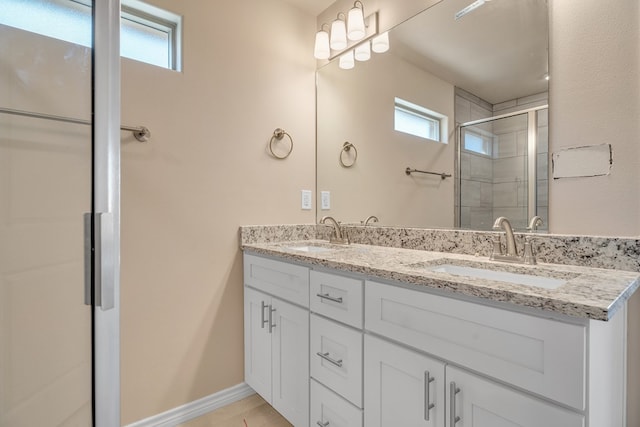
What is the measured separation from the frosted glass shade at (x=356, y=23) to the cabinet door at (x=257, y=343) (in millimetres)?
1522

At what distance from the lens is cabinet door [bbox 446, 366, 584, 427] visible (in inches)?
27.6

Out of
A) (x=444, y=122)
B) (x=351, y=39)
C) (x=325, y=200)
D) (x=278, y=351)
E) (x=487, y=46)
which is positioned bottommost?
(x=278, y=351)

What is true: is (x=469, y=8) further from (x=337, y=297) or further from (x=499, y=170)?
(x=337, y=297)

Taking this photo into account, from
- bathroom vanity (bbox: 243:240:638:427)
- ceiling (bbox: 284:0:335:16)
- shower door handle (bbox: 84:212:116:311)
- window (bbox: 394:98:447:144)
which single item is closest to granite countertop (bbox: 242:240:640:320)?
bathroom vanity (bbox: 243:240:638:427)

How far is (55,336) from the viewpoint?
983 mm

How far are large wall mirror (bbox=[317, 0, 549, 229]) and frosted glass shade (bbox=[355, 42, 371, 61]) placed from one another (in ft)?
0.14

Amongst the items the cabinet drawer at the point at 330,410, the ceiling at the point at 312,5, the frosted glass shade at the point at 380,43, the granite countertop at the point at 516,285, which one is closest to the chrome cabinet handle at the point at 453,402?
the granite countertop at the point at 516,285

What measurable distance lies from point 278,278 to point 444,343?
33.7 inches

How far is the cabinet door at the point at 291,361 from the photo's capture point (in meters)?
1.40

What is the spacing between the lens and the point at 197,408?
1690mm

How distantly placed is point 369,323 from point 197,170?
1.15m

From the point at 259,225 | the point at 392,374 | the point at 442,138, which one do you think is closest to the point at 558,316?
the point at 392,374

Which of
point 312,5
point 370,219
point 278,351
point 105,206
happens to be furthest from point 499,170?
point 312,5

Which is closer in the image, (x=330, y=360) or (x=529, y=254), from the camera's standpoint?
(x=529, y=254)
